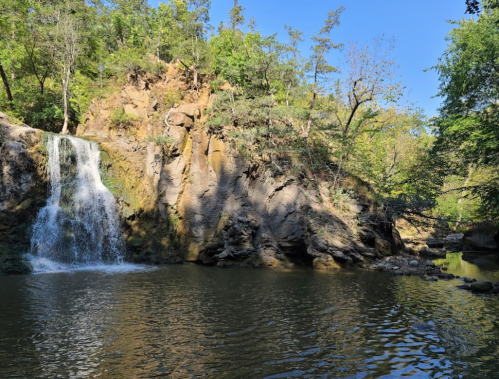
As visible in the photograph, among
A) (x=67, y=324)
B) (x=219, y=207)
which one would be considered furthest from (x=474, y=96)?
(x=67, y=324)

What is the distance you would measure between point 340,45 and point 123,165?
20.9m

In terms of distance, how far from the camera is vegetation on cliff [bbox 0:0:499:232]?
883 inches

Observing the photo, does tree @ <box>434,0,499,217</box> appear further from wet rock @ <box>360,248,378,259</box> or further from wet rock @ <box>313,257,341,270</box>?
wet rock @ <box>313,257,341,270</box>

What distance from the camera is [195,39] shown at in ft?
113

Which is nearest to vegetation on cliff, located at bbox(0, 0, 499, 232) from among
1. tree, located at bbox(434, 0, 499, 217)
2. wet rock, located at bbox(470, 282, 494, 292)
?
tree, located at bbox(434, 0, 499, 217)

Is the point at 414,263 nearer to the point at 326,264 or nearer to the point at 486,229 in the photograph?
the point at 326,264

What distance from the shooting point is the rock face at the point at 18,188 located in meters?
18.8

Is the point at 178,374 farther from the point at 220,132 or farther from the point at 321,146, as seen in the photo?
the point at 321,146

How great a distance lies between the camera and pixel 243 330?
923 centimetres

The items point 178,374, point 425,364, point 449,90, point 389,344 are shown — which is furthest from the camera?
point 449,90

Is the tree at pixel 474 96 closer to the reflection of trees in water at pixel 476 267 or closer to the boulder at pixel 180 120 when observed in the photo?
the reflection of trees in water at pixel 476 267

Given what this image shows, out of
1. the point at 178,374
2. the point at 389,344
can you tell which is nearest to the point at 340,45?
the point at 389,344

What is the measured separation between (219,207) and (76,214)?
9513 millimetres

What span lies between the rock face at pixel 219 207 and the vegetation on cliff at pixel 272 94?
4.22ft
